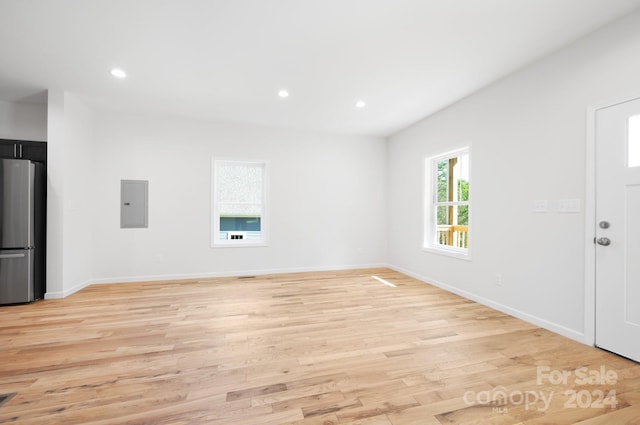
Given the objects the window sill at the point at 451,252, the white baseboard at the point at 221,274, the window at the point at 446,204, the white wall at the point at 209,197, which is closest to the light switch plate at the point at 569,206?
the window sill at the point at 451,252

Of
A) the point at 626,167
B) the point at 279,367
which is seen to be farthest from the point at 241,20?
the point at 626,167

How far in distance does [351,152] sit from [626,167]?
3967 millimetres

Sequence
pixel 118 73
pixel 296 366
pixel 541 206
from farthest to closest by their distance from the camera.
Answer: pixel 118 73 → pixel 541 206 → pixel 296 366

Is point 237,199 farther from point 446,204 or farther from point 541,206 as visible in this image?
point 541,206

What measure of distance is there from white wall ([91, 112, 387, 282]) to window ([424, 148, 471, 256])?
1216 millimetres

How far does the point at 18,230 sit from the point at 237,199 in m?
2.85

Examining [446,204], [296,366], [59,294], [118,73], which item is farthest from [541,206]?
[59,294]

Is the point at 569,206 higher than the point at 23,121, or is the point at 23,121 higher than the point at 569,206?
the point at 23,121

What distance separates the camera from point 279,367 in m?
2.06

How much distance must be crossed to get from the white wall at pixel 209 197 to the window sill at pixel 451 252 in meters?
1.35

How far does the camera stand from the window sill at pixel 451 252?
3811 mm

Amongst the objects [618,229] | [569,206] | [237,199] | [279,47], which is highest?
[279,47]

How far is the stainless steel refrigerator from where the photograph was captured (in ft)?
11.1

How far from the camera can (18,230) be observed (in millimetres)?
3438
